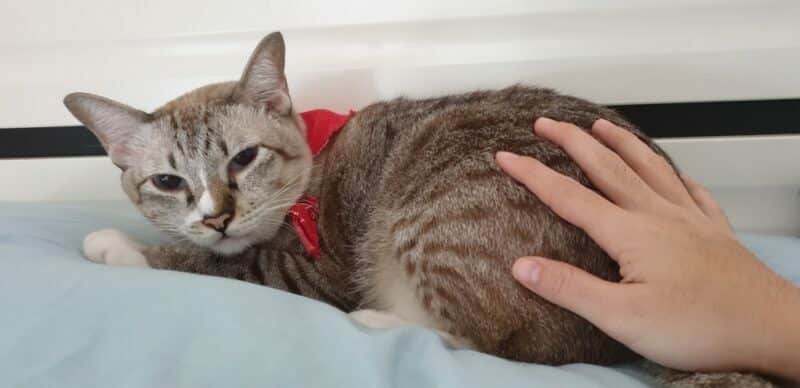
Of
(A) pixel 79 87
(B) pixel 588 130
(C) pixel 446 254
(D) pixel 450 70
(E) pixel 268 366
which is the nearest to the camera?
(E) pixel 268 366

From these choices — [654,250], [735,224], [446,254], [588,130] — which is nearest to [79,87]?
[446,254]

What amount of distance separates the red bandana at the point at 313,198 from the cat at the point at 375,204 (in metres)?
0.02

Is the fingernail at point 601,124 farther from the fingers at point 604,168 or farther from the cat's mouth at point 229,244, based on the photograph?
the cat's mouth at point 229,244

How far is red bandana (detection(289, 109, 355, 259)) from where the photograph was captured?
1.38 m

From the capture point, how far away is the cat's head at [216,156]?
4.28 feet

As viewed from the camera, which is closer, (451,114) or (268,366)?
(268,366)

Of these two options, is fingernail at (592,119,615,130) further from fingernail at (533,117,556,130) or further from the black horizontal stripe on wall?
the black horizontal stripe on wall

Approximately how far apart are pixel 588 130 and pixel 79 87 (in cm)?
169

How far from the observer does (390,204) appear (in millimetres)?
1321

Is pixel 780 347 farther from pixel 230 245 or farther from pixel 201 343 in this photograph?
pixel 230 245

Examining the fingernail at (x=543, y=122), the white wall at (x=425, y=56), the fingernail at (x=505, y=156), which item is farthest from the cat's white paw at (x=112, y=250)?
the fingernail at (x=543, y=122)

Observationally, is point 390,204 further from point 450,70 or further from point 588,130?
point 450,70

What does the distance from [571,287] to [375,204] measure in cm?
57

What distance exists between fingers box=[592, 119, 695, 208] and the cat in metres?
0.07
